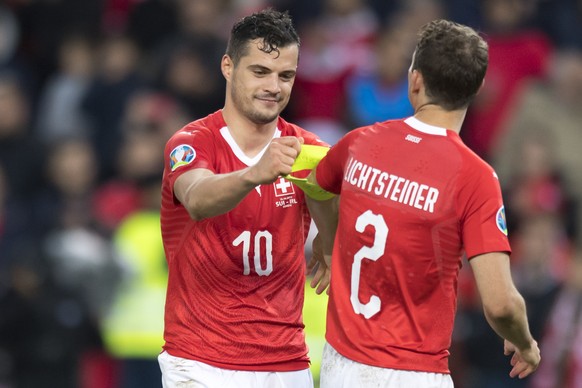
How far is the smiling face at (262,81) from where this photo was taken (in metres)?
5.52

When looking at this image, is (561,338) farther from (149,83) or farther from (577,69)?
(149,83)

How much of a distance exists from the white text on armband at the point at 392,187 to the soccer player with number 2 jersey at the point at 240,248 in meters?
0.71

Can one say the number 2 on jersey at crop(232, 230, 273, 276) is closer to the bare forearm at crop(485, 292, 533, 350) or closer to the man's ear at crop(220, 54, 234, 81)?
the man's ear at crop(220, 54, 234, 81)

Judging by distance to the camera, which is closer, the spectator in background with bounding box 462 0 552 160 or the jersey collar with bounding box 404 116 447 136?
the jersey collar with bounding box 404 116 447 136

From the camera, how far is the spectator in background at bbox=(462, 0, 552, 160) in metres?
11.0

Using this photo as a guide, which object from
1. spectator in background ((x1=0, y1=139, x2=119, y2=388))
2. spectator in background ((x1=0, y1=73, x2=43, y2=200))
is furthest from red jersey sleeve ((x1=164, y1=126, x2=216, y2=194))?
spectator in background ((x1=0, y1=73, x2=43, y2=200))

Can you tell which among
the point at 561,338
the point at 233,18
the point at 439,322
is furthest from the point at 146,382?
the point at 439,322

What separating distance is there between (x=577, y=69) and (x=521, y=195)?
1.33 meters

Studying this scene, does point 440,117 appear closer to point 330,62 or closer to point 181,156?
point 181,156

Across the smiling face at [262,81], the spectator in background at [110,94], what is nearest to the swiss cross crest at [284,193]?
the smiling face at [262,81]

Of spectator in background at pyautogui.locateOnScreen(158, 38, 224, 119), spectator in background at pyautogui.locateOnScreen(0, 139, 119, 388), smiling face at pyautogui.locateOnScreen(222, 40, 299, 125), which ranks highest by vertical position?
smiling face at pyautogui.locateOnScreen(222, 40, 299, 125)

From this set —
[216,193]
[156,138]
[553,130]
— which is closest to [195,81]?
[156,138]

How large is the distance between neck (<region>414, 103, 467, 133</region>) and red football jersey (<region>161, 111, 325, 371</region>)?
892 millimetres

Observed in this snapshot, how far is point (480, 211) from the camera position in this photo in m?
4.75
